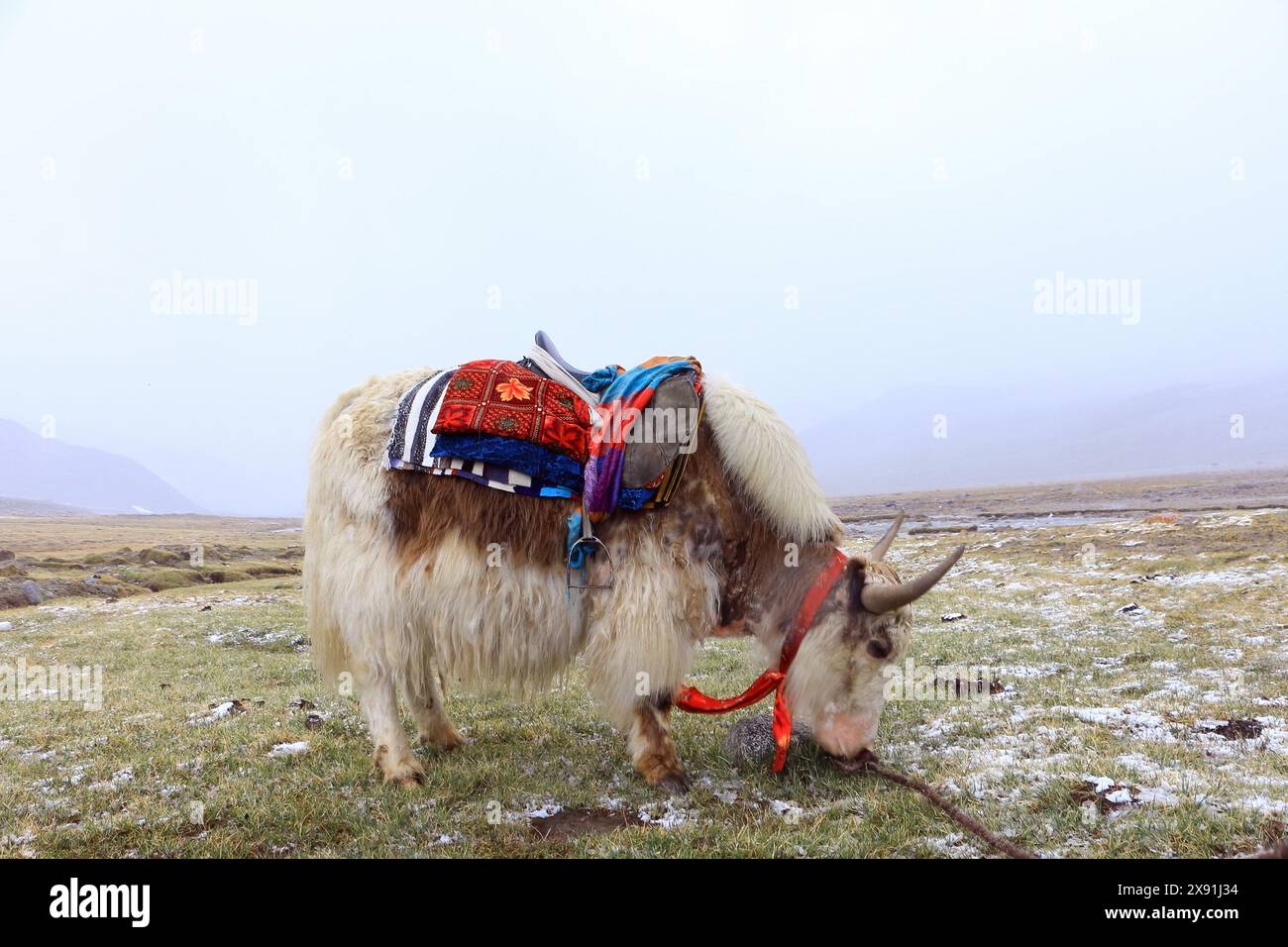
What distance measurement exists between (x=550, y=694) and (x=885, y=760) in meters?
3.32

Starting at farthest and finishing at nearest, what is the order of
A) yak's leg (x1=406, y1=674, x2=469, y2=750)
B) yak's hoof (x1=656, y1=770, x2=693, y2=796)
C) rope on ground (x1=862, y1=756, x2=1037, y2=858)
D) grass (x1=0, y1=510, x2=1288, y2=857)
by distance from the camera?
yak's leg (x1=406, y1=674, x2=469, y2=750) < yak's hoof (x1=656, y1=770, x2=693, y2=796) < grass (x1=0, y1=510, x2=1288, y2=857) < rope on ground (x1=862, y1=756, x2=1037, y2=858)

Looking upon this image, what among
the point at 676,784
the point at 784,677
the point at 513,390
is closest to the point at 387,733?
the point at 676,784

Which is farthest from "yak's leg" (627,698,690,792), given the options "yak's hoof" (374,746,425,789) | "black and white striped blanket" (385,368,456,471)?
"black and white striped blanket" (385,368,456,471)

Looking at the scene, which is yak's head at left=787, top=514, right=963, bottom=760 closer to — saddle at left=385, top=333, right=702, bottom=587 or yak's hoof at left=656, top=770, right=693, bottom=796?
yak's hoof at left=656, top=770, right=693, bottom=796

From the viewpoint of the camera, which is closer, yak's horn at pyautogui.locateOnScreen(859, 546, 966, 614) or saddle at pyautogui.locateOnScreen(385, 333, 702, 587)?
yak's horn at pyautogui.locateOnScreen(859, 546, 966, 614)

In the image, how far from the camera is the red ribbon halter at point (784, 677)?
4.43 metres

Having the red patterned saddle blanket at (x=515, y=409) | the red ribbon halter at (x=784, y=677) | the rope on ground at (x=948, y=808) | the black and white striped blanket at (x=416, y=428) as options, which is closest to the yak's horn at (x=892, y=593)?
the red ribbon halter at (x=784, y=677)

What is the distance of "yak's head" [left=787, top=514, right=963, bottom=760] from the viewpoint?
4.40m

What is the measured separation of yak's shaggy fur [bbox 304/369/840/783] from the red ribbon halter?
0.64ft

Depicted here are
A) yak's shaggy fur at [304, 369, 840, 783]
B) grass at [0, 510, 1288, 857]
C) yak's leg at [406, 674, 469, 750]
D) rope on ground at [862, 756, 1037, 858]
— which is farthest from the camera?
yak's leg at [406, 674, 469, 750]

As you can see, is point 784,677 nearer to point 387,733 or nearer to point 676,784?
point 676,784

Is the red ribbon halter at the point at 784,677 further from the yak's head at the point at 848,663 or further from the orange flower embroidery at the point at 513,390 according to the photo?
the orange flower embroidery at the point at 513,390

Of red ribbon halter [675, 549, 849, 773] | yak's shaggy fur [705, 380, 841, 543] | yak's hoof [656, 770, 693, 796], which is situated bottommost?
yak's hoof [656, 770, 693, 796]
